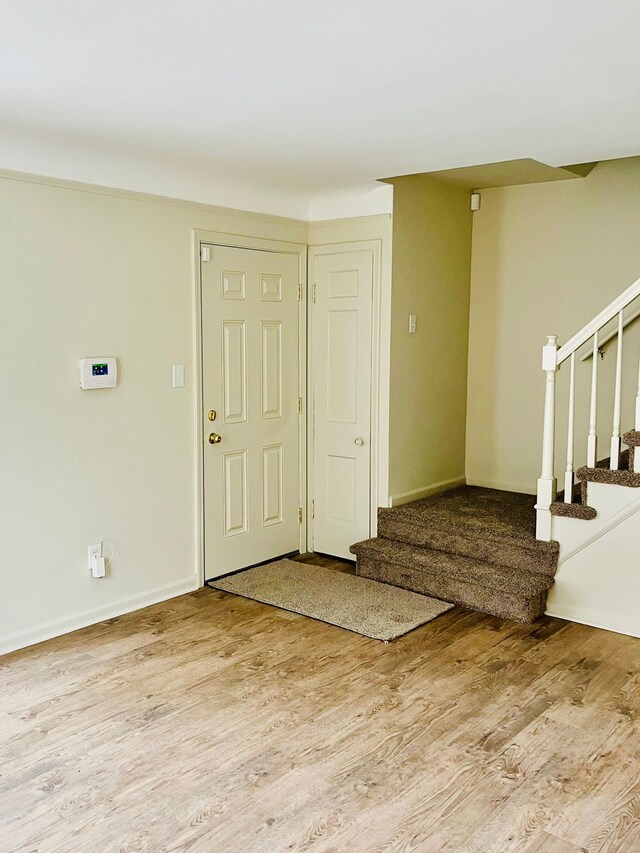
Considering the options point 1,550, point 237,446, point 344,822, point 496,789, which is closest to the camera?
point 344,822

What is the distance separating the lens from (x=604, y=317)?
12.6 ft

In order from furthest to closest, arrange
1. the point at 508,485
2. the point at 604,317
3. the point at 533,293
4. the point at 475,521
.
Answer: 1. the point at 508,485
2. the point at 533,293
3. the point at 475,521
4. the point at 604,317

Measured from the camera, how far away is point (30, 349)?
3.60m

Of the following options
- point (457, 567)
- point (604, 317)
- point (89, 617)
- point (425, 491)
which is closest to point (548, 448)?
point (604, 317)

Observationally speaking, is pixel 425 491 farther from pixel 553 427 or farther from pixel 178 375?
pixel 178 375

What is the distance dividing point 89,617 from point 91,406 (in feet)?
3.51

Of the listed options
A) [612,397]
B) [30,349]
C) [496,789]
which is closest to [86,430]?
[30,349]

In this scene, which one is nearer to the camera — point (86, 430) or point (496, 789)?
point (496, 789)

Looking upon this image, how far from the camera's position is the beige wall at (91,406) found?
359cm

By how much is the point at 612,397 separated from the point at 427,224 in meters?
1.61

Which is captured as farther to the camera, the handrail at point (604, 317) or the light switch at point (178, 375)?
the light switch at point (178, 375)

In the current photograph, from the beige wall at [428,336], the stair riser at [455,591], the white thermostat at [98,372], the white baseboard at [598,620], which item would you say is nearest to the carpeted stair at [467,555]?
the stair riser at [455,591]

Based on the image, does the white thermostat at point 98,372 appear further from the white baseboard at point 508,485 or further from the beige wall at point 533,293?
the white baseboard at point 508,485

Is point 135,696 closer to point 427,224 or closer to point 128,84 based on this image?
point 128,84
